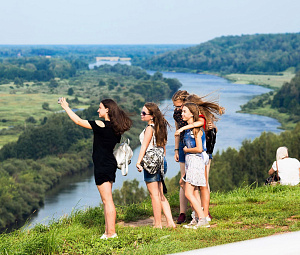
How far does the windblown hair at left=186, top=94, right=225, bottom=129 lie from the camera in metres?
4.77

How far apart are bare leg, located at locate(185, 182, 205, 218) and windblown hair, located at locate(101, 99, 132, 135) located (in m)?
0.91

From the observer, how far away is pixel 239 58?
18575 centimetres

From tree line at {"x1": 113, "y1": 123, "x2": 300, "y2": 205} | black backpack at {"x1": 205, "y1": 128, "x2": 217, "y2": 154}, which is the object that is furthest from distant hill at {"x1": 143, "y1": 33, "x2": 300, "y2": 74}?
black backpack at {"x1": 205, "y1": 128, "x2": 217, "y2": 154}

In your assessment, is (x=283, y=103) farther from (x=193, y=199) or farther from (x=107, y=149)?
(x=107, y=149)

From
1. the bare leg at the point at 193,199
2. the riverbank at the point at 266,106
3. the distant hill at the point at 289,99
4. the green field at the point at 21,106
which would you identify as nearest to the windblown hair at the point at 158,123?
the bare leg at the point at 193,199

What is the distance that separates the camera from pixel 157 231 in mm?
4082

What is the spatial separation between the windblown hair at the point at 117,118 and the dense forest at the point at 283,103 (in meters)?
95.9

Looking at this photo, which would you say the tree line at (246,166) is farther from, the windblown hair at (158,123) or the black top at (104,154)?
the black top at (104,154)

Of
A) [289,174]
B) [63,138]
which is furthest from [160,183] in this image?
[63,138]

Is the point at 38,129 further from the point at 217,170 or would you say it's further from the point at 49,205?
the point at 217,170

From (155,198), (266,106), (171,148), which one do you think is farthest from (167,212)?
(266,106)

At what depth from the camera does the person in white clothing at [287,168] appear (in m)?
6.62

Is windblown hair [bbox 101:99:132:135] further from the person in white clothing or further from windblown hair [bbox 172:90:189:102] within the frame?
the person in white clothing

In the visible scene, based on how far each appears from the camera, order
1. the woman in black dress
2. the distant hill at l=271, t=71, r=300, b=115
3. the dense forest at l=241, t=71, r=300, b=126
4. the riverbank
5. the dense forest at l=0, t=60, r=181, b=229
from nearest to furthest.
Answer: the woman in black dress
the dense forest at l=0, t=60, r=181, b=229
the riverbank
the dense forest at l=241, t=71, r=300, b=126
the distant hill at l=271, t=71, r=300, b=115
